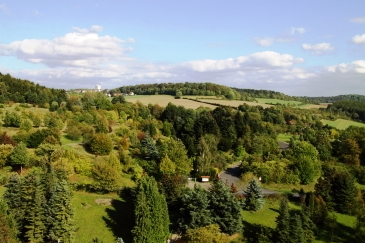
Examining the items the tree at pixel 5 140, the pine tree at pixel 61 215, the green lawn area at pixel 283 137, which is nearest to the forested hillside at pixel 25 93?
the tree at pixel 5 140

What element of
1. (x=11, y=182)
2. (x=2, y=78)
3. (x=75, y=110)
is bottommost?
(x=11, y=182)

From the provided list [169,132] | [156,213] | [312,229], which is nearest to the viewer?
[156,213]

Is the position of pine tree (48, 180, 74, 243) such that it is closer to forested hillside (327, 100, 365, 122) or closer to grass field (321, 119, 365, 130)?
grass field (321, 119, 365, 130)

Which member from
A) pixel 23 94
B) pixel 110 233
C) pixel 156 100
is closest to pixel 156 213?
pixel 110 233

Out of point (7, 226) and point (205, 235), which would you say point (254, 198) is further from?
point (7, 226)

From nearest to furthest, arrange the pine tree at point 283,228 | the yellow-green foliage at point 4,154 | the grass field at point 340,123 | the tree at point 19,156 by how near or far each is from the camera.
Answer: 1. the pine tree at point 283,228
2. the tree at point 19,156
3. the yellow-green foliage at point 4,154
4. the grass field at point 340,123

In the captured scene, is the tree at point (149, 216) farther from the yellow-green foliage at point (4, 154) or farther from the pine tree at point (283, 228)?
the yellow-green foliage at point (4, 154)

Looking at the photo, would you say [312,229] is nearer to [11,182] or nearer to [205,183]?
[205,183]
